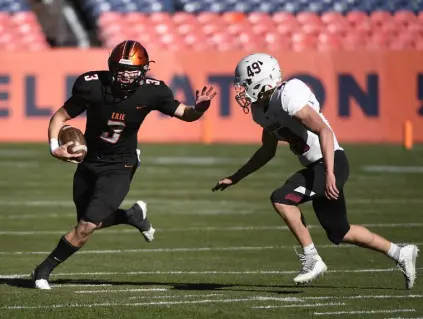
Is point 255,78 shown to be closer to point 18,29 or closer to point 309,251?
point 309,251

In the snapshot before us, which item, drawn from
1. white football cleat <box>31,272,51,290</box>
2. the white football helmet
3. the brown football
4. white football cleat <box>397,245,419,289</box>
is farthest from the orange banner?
white football cleat <box>397,245,419,289</box>

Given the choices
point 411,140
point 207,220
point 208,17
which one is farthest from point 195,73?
point 207,220

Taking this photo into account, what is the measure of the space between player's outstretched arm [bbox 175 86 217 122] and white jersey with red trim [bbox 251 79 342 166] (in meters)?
0.49

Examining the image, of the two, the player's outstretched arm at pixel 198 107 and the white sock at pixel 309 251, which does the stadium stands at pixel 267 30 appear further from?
the white sock at pixel 309 251

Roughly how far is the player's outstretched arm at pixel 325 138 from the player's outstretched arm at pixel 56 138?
1.69 meters

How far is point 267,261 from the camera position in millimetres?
10102

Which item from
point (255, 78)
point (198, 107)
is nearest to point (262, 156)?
point (198, 107)

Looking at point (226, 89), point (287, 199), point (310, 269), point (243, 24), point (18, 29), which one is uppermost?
point (287, 199)

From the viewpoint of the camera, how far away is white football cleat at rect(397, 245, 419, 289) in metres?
8.36

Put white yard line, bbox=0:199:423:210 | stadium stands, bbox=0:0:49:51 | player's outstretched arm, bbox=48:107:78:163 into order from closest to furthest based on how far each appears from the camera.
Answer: player's outstretched arm, bbox=48:107:78:163, white yard line, bbox=0:199:423:210, stadium stands, bbox=0:0:49:51

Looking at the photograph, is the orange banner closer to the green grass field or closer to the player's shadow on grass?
the green grass field

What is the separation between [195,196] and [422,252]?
17.9 feet

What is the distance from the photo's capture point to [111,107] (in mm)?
8727

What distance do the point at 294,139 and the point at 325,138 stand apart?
17.2 inches
